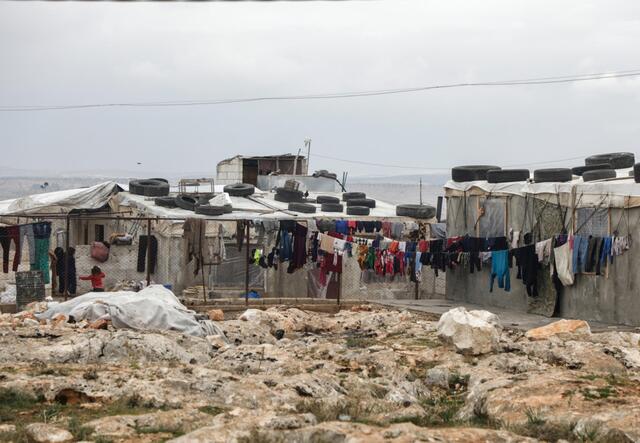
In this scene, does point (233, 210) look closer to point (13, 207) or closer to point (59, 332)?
point (13, 207)

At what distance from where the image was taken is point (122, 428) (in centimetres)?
902

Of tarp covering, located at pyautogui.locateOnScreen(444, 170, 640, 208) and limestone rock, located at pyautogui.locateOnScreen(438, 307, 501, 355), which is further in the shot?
tarp covering, located at pyautogui.locateOnScreen(444, 170, 640, 208)

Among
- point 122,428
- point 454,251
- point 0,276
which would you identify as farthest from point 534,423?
point 0,276

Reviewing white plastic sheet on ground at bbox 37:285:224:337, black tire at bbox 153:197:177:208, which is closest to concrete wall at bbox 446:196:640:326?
white plastic sheet on ground at bbox 37:285:224:337

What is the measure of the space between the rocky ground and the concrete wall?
2494mm

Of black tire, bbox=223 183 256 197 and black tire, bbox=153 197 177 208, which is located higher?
black tire, bbox=223 183 256 197

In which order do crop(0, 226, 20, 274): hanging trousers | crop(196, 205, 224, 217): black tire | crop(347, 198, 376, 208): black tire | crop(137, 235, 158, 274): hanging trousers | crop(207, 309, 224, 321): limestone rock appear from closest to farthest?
1. crop(207, 309, 224, 321): limestone rock
2. crop(0, 226, 20, 274): hanging trousers
3. crop(137, 235, 158, 274): hanging trousers
4. crop(196, 205, 224, 217): black tire
5. crop(347, 198, 376, 208): black tire

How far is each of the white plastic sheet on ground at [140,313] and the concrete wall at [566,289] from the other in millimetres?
6760

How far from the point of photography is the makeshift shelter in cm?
1767

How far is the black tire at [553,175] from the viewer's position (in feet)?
65.6

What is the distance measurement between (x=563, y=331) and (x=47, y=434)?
9.04 m

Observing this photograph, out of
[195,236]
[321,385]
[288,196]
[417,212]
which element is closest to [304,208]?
[288,196]

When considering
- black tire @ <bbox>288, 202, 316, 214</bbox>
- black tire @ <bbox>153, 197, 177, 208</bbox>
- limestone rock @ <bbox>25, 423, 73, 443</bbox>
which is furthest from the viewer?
black tire @ <bbox>288, 202, 316, 214</bbox>

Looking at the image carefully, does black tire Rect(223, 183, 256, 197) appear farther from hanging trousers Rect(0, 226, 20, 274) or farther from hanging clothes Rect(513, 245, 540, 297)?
hanging clothes Rect(513, 245, 540, 297)
